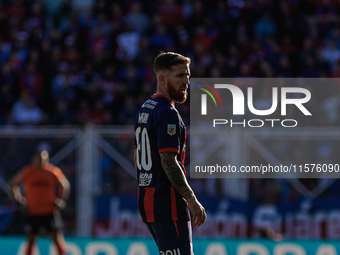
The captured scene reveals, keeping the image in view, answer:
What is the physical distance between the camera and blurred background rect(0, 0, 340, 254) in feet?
35.6

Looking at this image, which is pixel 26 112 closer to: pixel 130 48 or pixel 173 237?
pixel 130 48

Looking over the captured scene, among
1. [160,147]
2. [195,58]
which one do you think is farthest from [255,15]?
[160,147]

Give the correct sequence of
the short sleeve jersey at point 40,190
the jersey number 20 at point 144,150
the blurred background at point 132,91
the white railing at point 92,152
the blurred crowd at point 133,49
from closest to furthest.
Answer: the jersey number 20 at point 144,150
the short sleeve jersey at point 40,190
the blurred background at point 132,91
the white railing at point 92,152
the blurred crowd at point 133,49

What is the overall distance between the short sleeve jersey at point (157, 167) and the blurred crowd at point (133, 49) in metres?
6.75

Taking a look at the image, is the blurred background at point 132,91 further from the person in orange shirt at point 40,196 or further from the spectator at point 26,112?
the person in orange shirt at point 40,196

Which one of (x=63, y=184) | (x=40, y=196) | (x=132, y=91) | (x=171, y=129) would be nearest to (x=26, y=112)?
(x=132, y=91)

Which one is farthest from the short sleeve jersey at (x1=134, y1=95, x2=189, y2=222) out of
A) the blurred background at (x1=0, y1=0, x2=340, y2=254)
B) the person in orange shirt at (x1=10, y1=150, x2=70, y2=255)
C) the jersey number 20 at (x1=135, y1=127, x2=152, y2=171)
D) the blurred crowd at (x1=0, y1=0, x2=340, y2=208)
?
the blurred crowd at (x1=0, y1=0, x2=340, y2=208)

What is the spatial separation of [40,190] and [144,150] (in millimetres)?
6235

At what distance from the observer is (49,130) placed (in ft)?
A: 37.4

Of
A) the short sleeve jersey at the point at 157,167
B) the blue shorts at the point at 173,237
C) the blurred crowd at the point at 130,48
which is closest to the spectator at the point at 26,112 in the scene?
the blurred crowd at the point at 130,48

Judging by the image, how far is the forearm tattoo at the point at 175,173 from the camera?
4.18m

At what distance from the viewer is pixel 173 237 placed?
4.27 metres

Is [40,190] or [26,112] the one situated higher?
[26,112]

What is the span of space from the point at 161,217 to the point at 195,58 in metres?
8.50
